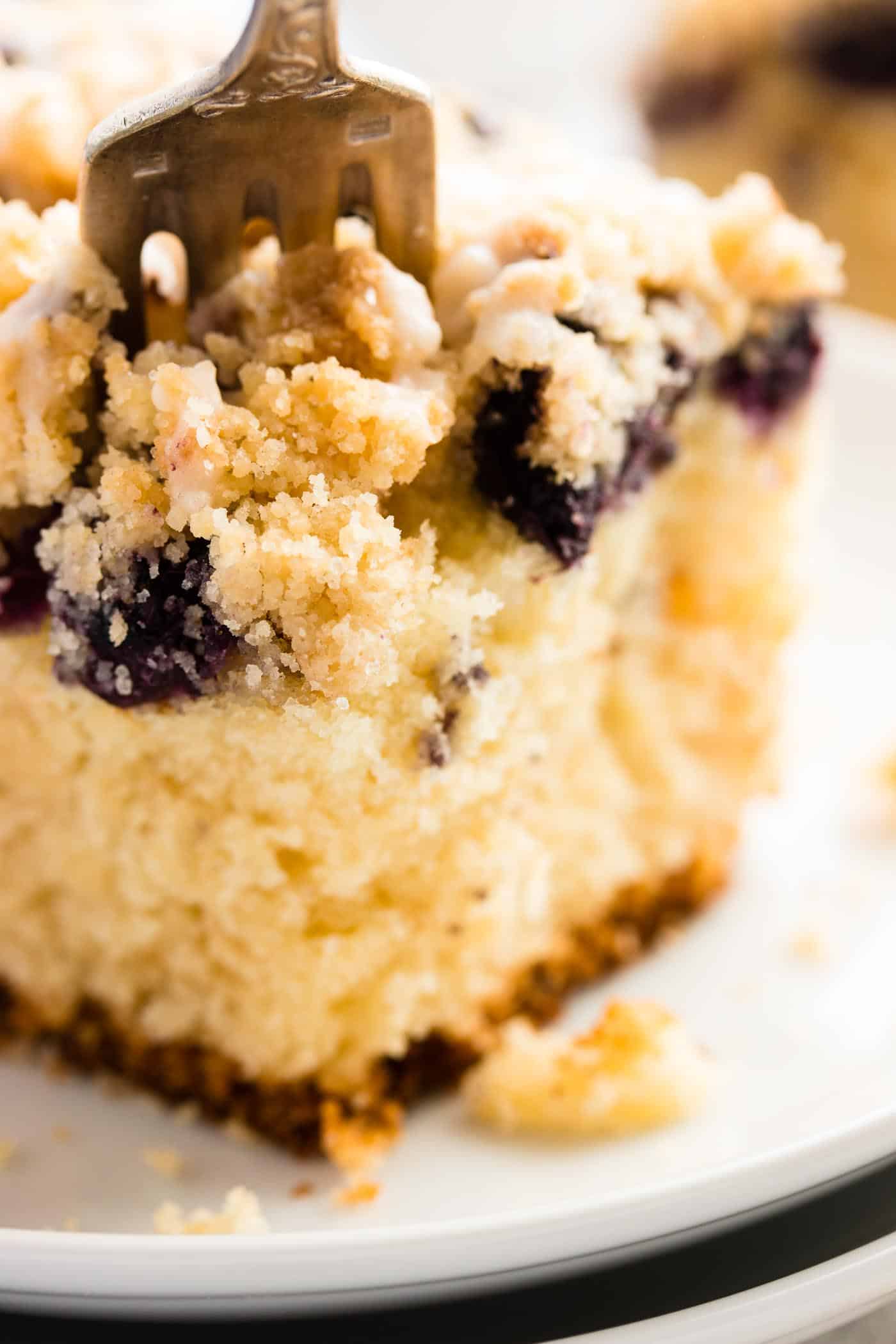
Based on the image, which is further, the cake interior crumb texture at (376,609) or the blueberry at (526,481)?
the blueberry at (526,481)

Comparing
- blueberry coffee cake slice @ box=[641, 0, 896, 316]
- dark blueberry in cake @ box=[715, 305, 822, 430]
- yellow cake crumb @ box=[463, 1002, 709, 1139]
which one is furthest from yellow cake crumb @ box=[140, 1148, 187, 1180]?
blueberry coffee cake slice @ box=[641, 0, 896, 316]

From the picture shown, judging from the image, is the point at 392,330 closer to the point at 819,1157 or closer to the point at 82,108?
the point at 82,108

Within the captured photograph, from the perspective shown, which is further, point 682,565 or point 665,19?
point 665,19

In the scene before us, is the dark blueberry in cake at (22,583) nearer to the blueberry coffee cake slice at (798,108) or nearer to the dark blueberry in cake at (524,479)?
the dark blueberry in cake at (524,479)

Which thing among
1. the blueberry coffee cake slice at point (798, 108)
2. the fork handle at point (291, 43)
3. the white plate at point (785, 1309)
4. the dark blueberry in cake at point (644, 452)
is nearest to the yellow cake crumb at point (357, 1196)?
the white plate at point (785, 1309)

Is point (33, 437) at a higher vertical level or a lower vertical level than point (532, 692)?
higher

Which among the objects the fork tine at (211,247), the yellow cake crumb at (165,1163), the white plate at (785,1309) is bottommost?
the yellow cake crumb at (165,1163)

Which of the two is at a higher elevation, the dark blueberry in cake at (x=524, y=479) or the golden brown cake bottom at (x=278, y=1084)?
the dark blueberry in cake at (x=524, y=479)

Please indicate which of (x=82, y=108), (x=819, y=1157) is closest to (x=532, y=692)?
(x=819, y=1157)

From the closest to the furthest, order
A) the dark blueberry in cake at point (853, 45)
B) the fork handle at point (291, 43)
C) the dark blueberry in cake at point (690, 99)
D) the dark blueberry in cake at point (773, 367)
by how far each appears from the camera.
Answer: the fork handle at point (291, 43), the dark blueberry in cake at point (773, 367), the dark blueberry in cake at point (853, 45), the dark blueberry in cake at point (690, 99)
